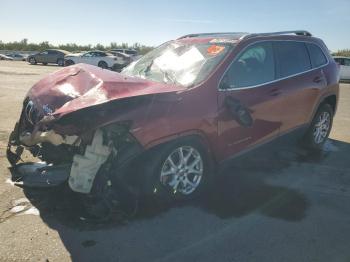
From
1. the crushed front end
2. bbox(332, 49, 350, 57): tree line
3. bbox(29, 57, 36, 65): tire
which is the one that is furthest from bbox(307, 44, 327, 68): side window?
bbox(332, 49, 350, 57): tree line

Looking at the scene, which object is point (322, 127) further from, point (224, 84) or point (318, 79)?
point (224, 84)

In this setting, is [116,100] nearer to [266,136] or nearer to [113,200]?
[113,200]

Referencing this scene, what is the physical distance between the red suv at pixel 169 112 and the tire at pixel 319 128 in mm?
756

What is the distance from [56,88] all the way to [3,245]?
1697mm

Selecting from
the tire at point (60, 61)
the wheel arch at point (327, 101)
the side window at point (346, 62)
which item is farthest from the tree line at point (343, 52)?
the wheel arch at point (327, 101)

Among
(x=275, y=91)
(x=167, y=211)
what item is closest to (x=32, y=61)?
(x=275, y=91)

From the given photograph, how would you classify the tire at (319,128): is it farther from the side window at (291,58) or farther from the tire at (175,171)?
the tire at (175,171)

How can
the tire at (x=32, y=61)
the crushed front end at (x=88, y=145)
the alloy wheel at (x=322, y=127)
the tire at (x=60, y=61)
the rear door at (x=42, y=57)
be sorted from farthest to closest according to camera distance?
the tire at (x=32, y=61) < the rear door at (x=42, y=57) < the tire at (x=60, y=61) < the alloy wheel at (x=322, y=127) < the crushed front end at (x=88, y=145)

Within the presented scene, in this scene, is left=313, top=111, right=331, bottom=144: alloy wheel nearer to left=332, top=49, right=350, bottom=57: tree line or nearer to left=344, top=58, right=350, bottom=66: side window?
left=344, top=58, right=350, bottom=66: side window

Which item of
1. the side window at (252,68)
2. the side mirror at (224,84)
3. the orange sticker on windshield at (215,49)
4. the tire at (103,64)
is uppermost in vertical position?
the orange sticker on windshield at (215,49)

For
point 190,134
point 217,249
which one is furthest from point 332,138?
point 217,249

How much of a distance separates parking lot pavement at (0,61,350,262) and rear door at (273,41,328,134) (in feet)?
1.95

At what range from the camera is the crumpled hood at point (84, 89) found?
3834 mm

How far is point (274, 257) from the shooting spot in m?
3.45
